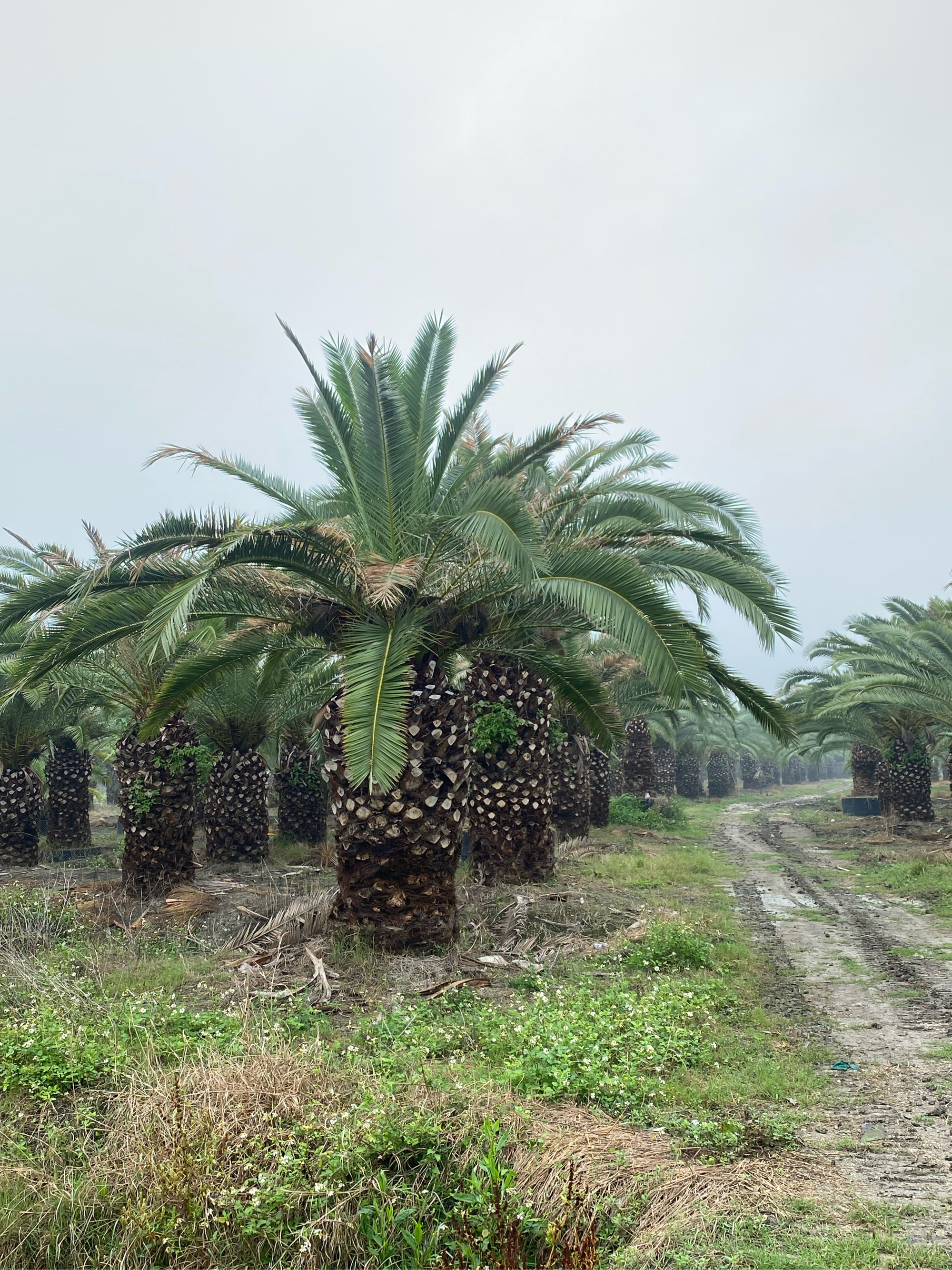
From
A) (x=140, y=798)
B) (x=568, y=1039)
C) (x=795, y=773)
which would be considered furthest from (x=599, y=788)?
(x=795, y=773)

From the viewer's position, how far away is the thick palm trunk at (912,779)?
2306 centimetres

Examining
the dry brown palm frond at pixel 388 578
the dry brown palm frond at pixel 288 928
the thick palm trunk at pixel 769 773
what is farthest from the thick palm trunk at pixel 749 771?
the dry brown palm frond at pixel 388 578

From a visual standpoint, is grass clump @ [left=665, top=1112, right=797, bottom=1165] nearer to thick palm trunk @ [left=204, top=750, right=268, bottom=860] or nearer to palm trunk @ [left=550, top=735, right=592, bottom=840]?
thick palm trunk @ [left=204, top=750, right=268, bottom=860]

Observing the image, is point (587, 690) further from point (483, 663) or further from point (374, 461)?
point (374, 461)

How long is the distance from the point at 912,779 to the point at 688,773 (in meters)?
23.7

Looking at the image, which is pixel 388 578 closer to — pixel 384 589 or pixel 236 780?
pixel 384 589

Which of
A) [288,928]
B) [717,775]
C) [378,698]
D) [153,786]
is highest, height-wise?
[378,698]

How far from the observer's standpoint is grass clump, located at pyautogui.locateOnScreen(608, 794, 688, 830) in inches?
969

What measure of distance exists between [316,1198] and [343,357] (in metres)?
7.79

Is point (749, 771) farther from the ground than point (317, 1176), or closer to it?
Result: farther from the ground

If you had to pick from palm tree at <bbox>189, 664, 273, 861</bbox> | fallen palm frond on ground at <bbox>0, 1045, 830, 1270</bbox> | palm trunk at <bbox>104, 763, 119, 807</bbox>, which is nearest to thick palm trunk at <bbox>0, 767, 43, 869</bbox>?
palm tree at <bbox>189, 664, 273, 861</bbox>

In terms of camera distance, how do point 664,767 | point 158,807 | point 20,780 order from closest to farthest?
point 158,807
point 20,780
point 664,767

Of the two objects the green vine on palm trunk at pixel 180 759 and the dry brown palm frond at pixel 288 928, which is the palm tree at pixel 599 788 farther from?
the dry brown palm frond at pixel 288 928

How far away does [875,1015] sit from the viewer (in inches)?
277
